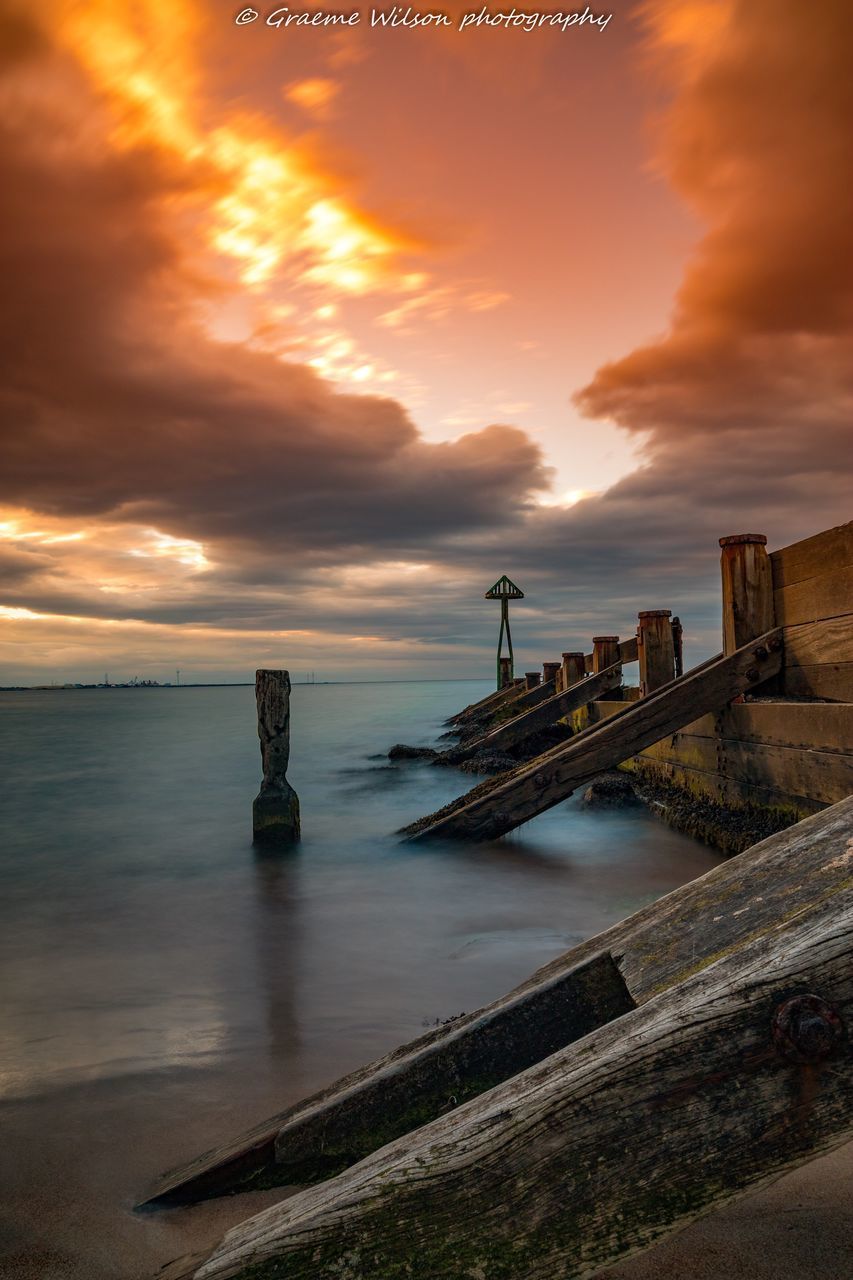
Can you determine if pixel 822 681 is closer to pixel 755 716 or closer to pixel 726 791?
pixel 755 716

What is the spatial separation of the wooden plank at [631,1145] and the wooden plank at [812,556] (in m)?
4.81

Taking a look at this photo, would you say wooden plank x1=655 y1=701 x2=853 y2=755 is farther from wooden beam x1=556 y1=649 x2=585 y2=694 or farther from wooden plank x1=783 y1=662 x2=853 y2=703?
wooden beam x1=556 y1=649 x2=585 y2=694

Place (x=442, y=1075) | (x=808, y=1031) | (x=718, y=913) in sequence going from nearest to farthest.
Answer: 1. (x=808, y=1031)
2. (x=718, y=913)
3. (x=442, y=1075)

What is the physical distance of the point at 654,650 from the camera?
911cm

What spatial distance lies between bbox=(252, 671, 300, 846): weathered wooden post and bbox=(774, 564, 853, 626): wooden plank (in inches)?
197

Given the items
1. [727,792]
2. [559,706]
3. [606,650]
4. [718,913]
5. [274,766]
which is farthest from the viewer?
[606,650]

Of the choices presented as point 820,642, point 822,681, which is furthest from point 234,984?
point 820,642

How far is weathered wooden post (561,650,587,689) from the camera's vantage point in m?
14.9

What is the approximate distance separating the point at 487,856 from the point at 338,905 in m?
1.54

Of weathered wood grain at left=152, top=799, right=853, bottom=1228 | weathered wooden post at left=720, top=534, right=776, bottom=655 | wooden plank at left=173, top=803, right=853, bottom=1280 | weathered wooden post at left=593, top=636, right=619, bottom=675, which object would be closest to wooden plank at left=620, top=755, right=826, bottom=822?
weathered wooden post at left=720, top=534, right=776, bottom=655

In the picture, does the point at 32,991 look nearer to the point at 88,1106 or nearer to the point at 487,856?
the point at 88,1106

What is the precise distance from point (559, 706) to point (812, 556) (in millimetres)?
6589

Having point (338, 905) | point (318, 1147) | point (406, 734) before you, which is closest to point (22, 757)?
point (406, 734)

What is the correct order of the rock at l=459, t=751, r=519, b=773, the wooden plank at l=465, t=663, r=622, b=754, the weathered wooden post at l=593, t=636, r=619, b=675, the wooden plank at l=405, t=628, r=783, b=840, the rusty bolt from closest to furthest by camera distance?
the rusty bolt → the wooden plank at l=405, t=628, r=783, b=840 → the wooden plank at l=465, t=663, r=622, b=754 → the weathered wooden post at l=593, t=636, r=619, b=675 → the rock at l=459, t=751, r=519, b=773
